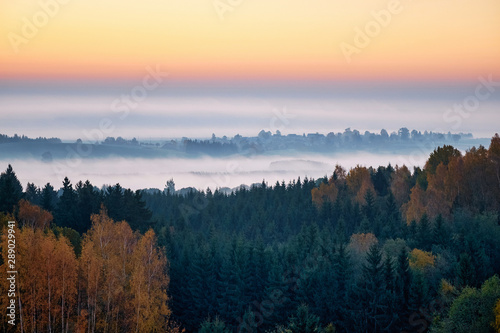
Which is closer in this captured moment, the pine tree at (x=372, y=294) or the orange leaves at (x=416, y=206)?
the pine tree at (x=372, y=294)

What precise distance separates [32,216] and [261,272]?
24.2 meters

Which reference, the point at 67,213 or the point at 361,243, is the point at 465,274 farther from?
the point at 67,213

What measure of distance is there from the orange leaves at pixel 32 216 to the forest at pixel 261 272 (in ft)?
0.34

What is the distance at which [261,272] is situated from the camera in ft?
214

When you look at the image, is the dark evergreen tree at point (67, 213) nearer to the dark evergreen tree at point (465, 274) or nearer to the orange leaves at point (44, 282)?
the orange leaves at point (44, 282)

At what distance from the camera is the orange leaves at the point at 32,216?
63.7 m

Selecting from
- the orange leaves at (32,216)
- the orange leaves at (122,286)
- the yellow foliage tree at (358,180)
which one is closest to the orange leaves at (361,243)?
the orange leaves at (122,286)

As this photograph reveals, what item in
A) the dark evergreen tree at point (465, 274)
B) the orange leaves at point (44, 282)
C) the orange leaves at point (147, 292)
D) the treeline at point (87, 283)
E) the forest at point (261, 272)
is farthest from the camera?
the dark evergreen tree at point (465, 274)

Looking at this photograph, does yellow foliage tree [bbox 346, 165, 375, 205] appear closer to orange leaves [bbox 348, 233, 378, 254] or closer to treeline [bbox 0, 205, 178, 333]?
orange leaves [bbox 348, 233, 378, 254]

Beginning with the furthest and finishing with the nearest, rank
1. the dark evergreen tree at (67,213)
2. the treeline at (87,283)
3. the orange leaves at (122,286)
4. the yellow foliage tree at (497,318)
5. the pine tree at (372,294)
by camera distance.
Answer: the dark evergreen tree at (67,213), the pine tree at (372,294), the orange leaves at (122,286), the treeline at (87,283), the yellow foliage tree at (497,318)

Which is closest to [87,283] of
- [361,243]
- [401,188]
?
[361,243]

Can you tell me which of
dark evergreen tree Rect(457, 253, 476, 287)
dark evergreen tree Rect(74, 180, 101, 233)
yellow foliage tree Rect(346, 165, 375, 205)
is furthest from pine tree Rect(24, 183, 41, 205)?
dark evergreen tree Rect(457, 253, 476, 287)

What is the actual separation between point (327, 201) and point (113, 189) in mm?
48726

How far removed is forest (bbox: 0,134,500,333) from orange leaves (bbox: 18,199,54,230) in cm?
10
